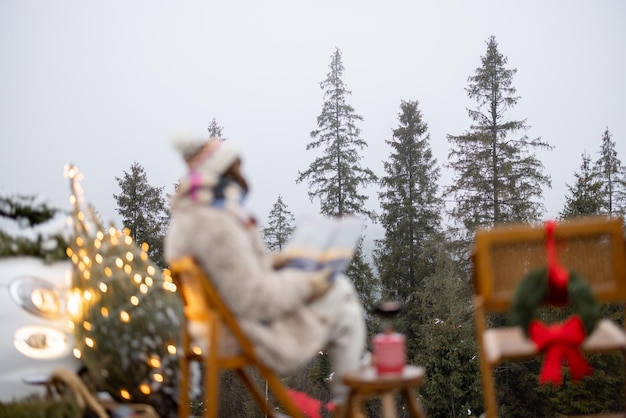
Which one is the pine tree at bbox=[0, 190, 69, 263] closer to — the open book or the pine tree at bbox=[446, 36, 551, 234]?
the open book

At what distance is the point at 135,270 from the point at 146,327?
374 mm

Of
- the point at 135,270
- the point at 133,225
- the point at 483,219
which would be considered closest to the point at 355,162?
the point at 483,219

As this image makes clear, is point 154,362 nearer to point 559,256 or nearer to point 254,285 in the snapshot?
point 254,285

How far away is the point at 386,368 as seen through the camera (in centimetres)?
276

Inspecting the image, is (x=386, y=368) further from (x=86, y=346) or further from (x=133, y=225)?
(x=133, y=225)

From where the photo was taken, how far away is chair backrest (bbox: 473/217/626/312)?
9.62 feet

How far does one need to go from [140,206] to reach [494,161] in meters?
13.3

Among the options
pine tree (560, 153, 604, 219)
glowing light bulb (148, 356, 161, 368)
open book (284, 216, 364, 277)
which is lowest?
glowing light bulb (148, 356, 161, 368)

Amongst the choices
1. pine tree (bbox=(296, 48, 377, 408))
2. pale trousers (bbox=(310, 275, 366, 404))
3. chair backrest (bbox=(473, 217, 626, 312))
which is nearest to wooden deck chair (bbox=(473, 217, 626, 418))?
chair backrest (bbox=(473, 217, 626, 312))

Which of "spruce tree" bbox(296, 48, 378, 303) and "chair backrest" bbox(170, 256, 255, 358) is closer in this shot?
"chair backrest" bbox(170, 256, 255, 358)

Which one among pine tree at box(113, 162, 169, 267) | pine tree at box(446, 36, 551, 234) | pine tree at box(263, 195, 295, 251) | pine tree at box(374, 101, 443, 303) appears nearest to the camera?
pine tree at box(446, 36, 551, 234)

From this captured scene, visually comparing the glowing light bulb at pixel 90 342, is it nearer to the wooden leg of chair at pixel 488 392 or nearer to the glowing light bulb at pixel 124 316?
the glowing light bulb at pixel 124 316

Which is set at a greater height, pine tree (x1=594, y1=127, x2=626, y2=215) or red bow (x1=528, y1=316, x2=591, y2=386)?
pine tree (x1=594, y1=127, x2=626, y2=215)

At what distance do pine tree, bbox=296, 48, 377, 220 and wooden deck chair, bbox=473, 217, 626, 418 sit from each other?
75.4ft
